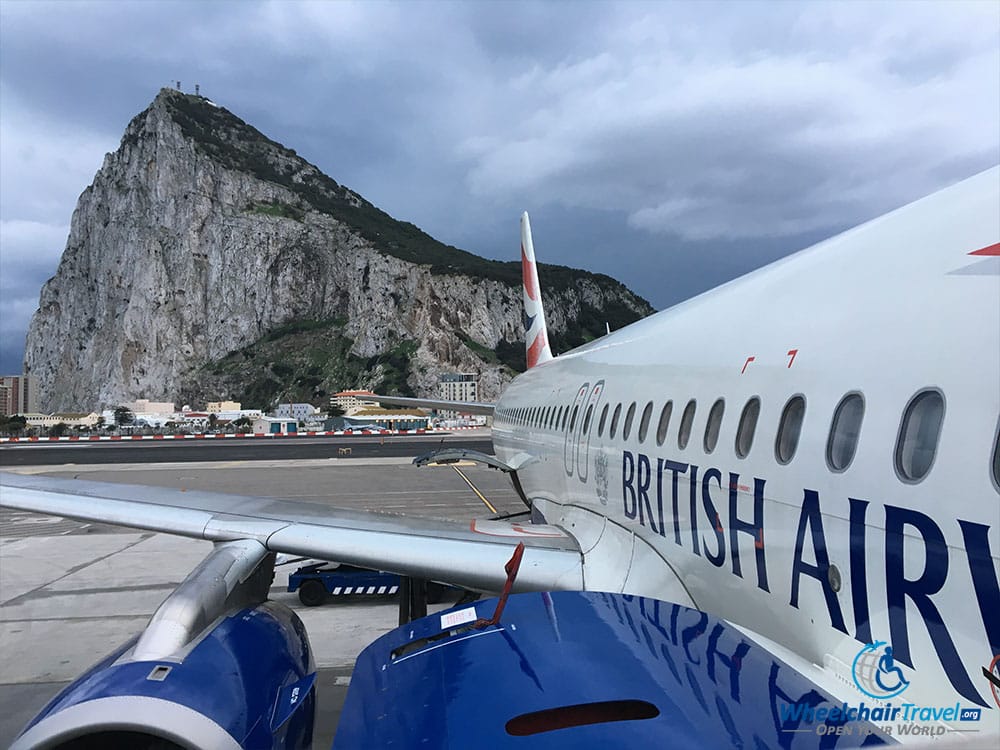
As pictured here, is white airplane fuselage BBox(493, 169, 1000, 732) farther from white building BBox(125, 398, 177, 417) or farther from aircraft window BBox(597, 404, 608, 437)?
white building BBox(125, 398, 177, 417)

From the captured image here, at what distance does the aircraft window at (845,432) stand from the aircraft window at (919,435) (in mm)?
256

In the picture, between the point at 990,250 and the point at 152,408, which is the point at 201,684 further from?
the point at 152,408

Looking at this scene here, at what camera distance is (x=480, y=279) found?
165500 millimetres

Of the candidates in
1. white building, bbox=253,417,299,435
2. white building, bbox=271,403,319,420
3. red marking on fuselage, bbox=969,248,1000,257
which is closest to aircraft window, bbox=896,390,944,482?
red marking on fuselage, bbox=969,248,1000,257

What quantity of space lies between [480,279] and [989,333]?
16471cm

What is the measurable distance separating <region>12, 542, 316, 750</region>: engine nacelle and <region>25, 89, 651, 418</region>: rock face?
136 metres

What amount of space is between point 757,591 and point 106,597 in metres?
10.8

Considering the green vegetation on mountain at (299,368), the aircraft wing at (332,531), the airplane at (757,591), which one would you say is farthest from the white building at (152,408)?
the airplane at (757,591)

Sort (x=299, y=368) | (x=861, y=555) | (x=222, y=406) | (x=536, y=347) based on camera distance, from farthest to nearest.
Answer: (x=299, y=368), (x=222, y=406), (x=536, y=347), (x=861, y=555)

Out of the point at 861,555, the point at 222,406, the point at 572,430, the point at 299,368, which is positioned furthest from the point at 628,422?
the point at 299,368

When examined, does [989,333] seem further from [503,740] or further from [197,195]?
[197,195]

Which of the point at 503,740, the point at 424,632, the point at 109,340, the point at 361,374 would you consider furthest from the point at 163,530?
the point at 109,340

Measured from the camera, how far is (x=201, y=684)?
383 cm

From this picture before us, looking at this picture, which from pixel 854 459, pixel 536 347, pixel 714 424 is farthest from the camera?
pixel 536 347
